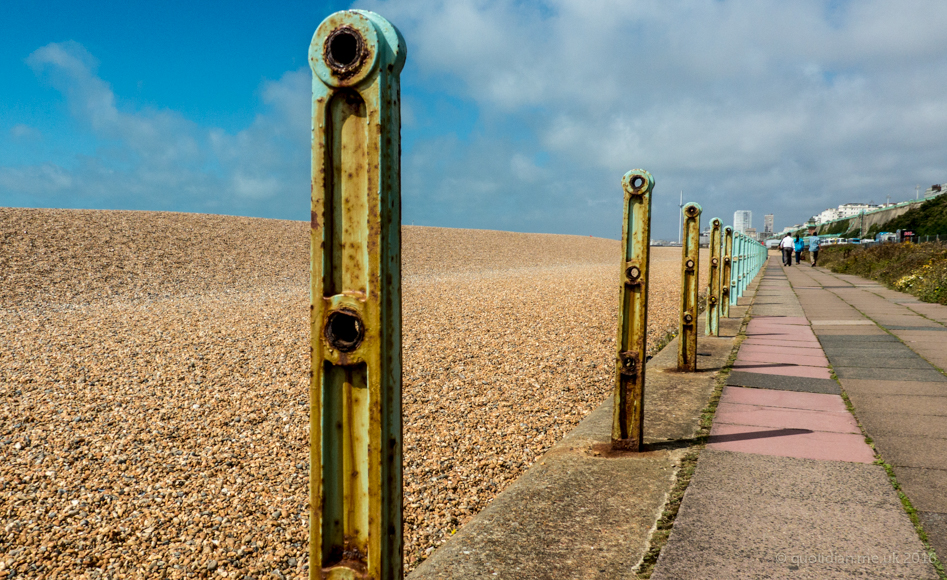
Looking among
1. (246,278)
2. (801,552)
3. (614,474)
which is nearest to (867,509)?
(801,552)

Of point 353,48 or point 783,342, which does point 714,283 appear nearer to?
point 783,342

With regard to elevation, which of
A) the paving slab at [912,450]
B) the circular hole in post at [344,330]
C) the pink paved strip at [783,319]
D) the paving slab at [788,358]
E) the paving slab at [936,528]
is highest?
the circular hole in post at [344,330]

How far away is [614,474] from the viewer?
8.39 ft

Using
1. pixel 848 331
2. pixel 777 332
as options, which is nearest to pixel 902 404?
pixel 777 332

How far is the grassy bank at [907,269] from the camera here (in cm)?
1111

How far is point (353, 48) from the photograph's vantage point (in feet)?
3.51

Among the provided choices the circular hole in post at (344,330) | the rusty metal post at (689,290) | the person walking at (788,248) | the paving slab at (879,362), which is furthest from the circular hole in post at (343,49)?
the person walking at (788,248)

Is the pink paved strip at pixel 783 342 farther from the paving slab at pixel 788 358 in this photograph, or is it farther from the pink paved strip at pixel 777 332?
the paving slab at pixel 788 358

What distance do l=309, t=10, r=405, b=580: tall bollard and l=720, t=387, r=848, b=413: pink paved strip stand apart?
3218 millimetres

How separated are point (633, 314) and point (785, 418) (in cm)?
136

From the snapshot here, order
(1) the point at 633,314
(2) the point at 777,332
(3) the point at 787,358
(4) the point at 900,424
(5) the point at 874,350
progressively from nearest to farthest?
1. (1) the point at 633,314
2. (4) the point at 900,424
3. (3) the point at 787,358
4. (5) the point at 874,350
5. (2) the point at 777,332

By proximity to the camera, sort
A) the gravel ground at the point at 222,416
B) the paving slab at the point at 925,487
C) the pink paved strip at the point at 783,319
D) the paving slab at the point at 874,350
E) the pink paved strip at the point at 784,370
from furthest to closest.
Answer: the pink paved strip at the point at 783,319
the paving slab at the point at 874,350
the pink paved strip at the point at 784,370
the gravel ground at the point at 222,416
the paving slab at the point at 925,487

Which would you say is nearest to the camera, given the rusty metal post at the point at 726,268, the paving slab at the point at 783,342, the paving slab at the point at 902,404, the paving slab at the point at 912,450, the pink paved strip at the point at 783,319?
the paving slab at the point at 912,450

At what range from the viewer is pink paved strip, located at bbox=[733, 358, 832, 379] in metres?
4.68
